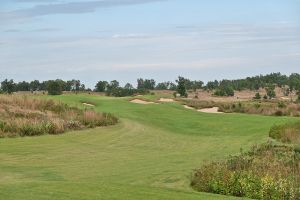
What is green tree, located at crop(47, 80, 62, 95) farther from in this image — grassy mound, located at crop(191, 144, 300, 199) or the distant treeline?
grassy mound, located at crop(191, 144, 300, 199)

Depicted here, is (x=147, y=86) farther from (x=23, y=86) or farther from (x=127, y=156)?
(x=127, y=156)

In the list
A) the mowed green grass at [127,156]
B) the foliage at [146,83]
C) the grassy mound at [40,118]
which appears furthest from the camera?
the foliage at [146,83]

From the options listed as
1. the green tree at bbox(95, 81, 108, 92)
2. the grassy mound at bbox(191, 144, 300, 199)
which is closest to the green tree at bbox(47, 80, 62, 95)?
the green tree at bbox(95, 81, 108, 92)

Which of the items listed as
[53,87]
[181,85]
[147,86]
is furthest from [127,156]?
[147,86]

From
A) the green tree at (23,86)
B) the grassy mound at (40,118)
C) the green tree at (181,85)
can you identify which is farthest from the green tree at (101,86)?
the grassy mound at (40,118)

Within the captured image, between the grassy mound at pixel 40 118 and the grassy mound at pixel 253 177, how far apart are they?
11.4 meters

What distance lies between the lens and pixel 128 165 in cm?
1689

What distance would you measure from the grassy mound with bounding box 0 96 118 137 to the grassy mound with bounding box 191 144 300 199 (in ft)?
37.3

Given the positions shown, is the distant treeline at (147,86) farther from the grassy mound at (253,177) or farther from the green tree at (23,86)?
the grassy mound at (253,177)

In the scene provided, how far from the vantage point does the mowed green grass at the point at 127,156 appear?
38.4 ft

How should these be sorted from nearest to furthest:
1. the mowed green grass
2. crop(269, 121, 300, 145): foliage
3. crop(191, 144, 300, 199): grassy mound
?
the mowed green grass → crop(191, 144, 300, 199): grassy mound → crop(269, 121, 300, 145): foliage

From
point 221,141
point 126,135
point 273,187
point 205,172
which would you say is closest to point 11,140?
point 126,135

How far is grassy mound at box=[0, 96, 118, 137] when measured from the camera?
949 inches

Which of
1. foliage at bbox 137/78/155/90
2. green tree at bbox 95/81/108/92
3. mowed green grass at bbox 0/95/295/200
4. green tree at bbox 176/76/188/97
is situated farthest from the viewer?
foliage at bbox 137/78/155/90
